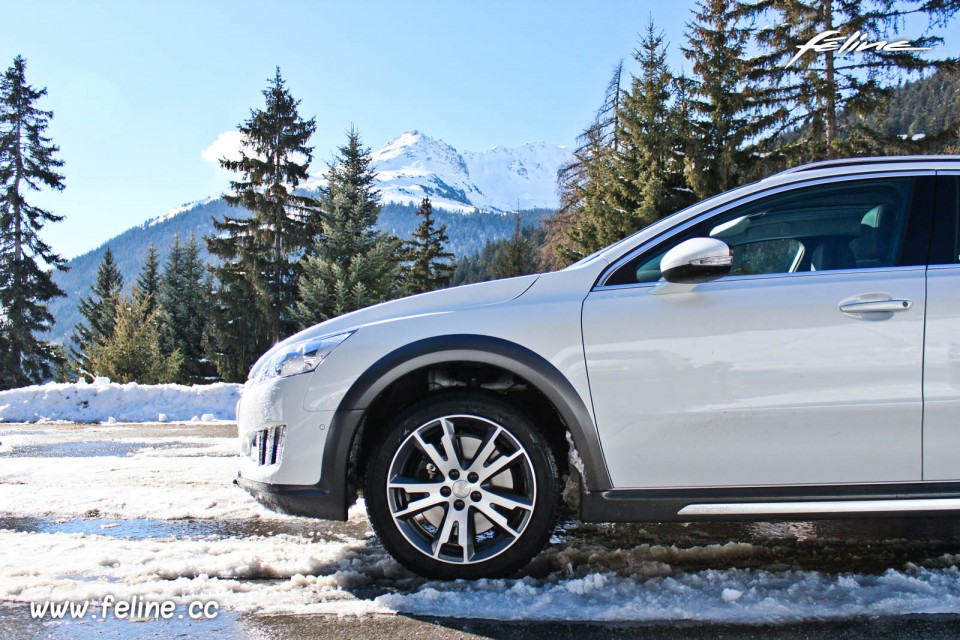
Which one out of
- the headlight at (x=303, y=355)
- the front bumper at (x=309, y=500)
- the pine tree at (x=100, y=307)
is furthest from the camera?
the pine tree at (x=100, y=307)

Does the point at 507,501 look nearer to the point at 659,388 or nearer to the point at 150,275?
the point at 659,388

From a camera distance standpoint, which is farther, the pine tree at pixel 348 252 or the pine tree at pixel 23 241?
the pine tree at pixel 23 241

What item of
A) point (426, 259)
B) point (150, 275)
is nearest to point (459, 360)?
point (426, 259)

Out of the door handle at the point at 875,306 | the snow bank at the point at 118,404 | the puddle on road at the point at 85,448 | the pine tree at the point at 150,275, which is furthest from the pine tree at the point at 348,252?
the door handle at the point at 875,306

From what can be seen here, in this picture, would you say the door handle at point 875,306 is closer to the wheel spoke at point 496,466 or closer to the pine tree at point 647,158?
the wheel spoke at point 496,466

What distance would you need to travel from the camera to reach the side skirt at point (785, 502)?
8.61ft

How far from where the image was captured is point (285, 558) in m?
3.15

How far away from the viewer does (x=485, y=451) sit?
111 inches

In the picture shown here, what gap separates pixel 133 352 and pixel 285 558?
1843 cm

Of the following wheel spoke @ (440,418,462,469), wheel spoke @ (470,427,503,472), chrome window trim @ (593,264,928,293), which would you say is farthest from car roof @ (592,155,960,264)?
wheel spoke @ (440,418,462,469)

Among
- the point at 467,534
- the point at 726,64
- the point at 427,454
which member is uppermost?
the point at 726,64

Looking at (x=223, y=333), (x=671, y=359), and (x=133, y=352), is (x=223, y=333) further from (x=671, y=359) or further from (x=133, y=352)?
(x=671, y=359)

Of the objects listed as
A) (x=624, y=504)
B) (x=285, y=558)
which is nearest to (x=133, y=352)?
(x=285, y=558)

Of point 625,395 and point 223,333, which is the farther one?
point 223,333
